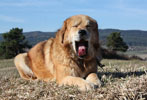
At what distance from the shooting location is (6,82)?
602 cm

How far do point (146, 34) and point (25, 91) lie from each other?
157687mm

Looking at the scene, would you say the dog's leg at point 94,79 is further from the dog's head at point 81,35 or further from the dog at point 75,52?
the dog's head at point 81,35

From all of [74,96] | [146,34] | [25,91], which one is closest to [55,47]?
[25,91]

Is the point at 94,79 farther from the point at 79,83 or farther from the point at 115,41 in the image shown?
the point at 115,41

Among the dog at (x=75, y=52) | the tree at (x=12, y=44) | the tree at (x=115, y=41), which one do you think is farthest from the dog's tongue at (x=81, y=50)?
the tree at (x=115, y=41)

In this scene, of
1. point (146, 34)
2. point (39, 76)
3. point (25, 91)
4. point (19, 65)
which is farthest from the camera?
point (146, 34)

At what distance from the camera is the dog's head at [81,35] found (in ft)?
19.1

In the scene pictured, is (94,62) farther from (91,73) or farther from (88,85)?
(88,85)

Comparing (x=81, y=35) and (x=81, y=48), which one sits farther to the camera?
(x=81, y=48)

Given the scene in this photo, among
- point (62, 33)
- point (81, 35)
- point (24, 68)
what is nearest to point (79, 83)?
point (81, 35)

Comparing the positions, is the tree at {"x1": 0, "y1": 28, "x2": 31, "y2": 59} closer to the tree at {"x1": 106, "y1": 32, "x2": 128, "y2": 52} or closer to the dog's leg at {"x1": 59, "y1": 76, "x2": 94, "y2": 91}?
the tree at {"x1": 106, "y1": 32, "x2": 128, "y2": 52}

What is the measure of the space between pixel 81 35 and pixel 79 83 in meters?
1.05

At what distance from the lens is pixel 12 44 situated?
4269 centimetres

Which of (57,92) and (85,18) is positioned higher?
(85,18)
